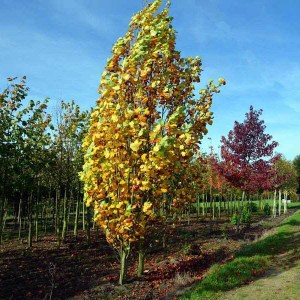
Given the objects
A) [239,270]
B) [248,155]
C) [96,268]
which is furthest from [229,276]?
[248,155]

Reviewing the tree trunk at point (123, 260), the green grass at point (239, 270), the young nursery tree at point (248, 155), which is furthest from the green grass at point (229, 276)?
the young nursery tree at point (248, 155)

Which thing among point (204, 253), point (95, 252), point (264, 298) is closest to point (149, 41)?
point (264, 298)

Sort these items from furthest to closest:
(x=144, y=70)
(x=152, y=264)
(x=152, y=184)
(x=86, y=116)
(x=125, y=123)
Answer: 1. (x=86, y=116)
2. (x=152, y=264)
3. (x=152, y=184)
4. (x=144, y=70)
5. (x=125, y=123)

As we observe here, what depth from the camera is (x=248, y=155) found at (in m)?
20.9

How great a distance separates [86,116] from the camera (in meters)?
18.5

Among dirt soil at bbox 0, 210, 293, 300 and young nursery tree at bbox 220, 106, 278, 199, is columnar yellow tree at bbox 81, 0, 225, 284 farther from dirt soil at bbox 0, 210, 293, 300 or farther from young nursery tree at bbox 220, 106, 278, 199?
young nursery tree at bbox 220, 106, 278, 199

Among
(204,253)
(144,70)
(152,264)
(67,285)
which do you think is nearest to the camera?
(144,70)

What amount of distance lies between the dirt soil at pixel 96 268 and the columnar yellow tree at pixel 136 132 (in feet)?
4.99

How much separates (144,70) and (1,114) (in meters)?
7.80

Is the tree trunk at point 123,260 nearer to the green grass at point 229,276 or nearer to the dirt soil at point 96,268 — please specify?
the dirt soil at point 96,268

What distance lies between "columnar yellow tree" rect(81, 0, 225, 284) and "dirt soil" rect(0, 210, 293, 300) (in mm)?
1520

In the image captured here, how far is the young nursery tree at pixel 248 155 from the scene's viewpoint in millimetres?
20312

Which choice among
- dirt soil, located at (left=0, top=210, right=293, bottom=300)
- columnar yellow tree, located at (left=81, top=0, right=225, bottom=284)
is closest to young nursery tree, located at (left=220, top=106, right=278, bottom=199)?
dirt soil, located at (left=0, top=210, right=293, bottom=300)

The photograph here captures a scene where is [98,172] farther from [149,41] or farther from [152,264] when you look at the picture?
[152,264]
